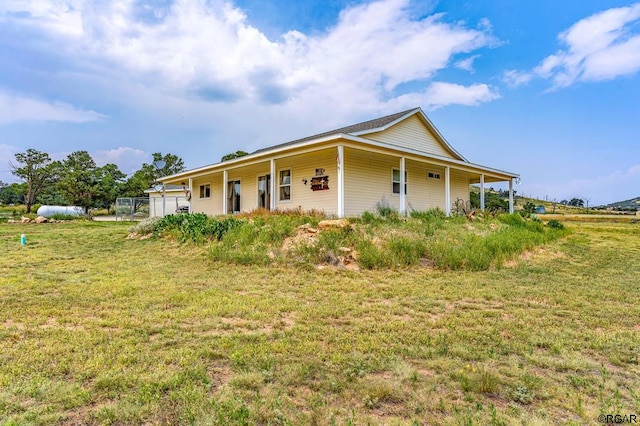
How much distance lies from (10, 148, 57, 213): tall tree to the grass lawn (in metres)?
41.6

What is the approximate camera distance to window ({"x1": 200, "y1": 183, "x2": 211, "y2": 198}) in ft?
62.6

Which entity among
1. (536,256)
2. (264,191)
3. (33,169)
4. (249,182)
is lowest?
(536,256)

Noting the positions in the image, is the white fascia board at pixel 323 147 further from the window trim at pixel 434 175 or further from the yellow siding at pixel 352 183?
the window trim at pixel 434 175

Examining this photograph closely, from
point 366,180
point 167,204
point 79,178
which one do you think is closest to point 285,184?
point 366,180

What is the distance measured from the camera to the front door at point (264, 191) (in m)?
15.1

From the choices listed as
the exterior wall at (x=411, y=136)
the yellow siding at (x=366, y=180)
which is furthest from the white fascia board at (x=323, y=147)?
the exterior wall at (x=411, y=136)

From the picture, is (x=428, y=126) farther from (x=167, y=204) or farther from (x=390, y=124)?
(x=167, y=204)

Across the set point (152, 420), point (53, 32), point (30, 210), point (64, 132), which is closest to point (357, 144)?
point (152, 420)

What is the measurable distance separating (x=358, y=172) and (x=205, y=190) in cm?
1038

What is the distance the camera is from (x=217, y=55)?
548 inches

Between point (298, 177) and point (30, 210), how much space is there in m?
33.9

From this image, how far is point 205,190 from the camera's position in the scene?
63.6 feet

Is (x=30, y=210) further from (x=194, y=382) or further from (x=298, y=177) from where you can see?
(x=194, y=382)

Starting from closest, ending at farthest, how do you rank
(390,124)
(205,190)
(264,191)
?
1. (390,124)
2. (264,191)
3. (205,190)
